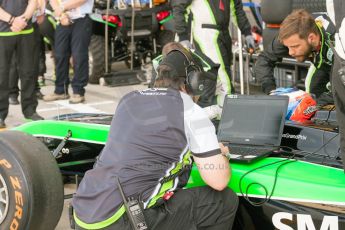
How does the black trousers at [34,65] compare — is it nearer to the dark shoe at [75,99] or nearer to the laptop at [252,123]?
the dark shoe at [75,99]

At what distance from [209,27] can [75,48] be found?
1959 mm

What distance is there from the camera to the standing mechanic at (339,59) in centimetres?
271

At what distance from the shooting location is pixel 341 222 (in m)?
2.76

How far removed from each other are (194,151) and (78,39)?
16.0ft

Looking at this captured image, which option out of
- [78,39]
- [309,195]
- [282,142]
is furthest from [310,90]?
[78,39]

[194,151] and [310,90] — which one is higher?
[194,151]

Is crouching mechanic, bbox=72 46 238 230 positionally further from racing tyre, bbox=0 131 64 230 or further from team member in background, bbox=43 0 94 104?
team member in background, bbox=43 0 94 104

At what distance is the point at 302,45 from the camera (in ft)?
12.7

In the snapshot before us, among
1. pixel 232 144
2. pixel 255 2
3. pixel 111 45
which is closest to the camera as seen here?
pixel 232 144

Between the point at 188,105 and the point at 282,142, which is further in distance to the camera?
the point at 282,142

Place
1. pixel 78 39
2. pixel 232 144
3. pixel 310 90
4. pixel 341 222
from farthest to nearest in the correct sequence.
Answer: pixel 78 39
pixel 310 90
pixel 232 144
pixel 341 222

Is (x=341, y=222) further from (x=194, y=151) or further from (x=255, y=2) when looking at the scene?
(x=255, y=2)

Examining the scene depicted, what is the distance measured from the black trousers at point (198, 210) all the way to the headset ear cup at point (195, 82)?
46 centimetres

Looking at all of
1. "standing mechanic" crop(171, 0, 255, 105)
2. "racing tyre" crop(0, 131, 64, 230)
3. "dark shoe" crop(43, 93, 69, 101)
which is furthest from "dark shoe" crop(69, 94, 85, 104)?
"racing tyre" crop(0, 131, 64, 230)
